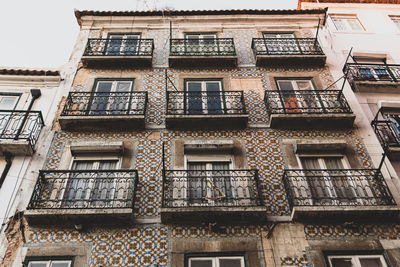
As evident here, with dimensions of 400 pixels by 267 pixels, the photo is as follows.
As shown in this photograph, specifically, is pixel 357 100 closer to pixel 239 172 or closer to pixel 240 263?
pixel 239 172

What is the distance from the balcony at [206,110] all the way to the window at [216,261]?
3670 mm

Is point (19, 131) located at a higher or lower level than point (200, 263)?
higher

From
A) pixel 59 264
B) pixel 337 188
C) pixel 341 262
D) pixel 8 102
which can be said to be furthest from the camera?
pixel 8 102

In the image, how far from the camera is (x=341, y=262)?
22.4 feet

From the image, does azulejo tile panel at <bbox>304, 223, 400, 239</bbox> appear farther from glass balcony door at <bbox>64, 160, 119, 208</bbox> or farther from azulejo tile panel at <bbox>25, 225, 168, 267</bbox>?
glass balcony door at <bbox>64, 160, 119, 208</bbox>

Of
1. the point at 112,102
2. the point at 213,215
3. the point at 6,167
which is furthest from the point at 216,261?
the point at 6,167

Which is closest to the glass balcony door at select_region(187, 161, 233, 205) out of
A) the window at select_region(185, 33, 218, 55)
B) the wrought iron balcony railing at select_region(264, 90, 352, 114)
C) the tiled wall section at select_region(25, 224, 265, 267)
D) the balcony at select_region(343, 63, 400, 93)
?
the tiled wall section at select_region(25, 224, 265, 267)

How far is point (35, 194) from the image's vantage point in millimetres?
7477

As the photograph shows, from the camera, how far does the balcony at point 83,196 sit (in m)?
7.04

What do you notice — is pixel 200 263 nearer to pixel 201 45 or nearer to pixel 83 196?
pixel 83 196

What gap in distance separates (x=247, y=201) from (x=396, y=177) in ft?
12.5

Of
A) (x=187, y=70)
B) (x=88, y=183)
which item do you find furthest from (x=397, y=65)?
(x=88, y=183)

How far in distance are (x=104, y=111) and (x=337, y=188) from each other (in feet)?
21.1

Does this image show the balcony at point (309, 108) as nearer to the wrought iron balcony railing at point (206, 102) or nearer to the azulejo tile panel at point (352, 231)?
the wrought iron balcony railing at point (206, 102)
